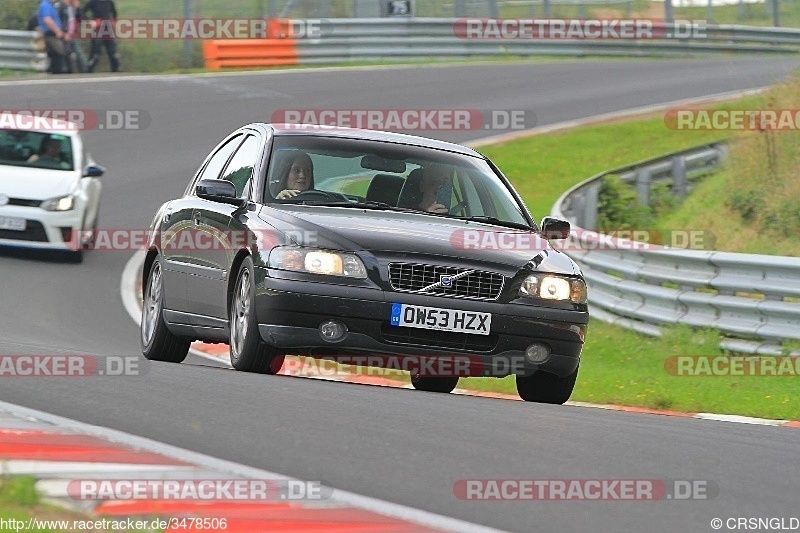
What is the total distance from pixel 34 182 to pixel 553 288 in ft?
33.2

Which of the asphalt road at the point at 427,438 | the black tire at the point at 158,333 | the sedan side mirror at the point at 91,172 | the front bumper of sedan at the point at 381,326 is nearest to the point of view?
the asphalt road at the point at 427,438

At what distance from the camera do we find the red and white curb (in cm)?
477

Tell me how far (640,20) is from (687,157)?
16.6 metres

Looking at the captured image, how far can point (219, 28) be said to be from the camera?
33.1 meters

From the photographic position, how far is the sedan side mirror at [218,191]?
29.7ft

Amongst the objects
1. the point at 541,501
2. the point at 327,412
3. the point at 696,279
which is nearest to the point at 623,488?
the point at 541,501

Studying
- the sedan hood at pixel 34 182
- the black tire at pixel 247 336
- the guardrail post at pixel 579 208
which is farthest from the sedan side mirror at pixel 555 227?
the sedan hood at pixel 34 182

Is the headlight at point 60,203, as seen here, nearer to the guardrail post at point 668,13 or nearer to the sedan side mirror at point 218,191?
the sedan side mirror at point 218,191

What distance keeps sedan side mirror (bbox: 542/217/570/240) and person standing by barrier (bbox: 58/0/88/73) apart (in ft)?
68.4

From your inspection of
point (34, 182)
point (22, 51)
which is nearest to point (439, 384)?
point (34, 182)

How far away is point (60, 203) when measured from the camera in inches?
682

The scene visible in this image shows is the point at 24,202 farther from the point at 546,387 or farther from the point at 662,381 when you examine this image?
the point at 546,387

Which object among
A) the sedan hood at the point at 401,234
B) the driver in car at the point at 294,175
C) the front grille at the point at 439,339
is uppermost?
the driver in car at the point at 294,175

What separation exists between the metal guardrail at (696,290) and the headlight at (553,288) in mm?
3516
